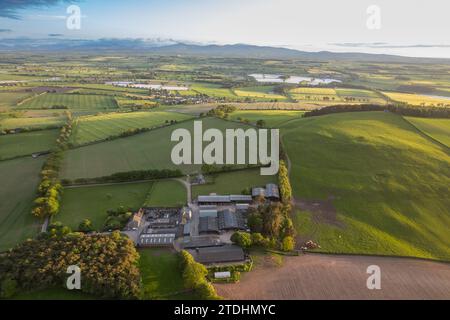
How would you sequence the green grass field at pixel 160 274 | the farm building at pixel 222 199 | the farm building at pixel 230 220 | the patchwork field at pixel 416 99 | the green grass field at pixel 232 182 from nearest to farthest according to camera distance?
the green grass field at pixel 160 274 → the farm building at pixel 230 220 → the farm building at pixel 222 199 → the green grass field at pixel 232 182 → the patchwork field at pixel 416 99

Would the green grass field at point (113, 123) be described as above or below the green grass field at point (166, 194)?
above

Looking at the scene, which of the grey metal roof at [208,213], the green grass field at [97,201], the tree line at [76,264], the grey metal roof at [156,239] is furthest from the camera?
the grey metal roof at [208,213]

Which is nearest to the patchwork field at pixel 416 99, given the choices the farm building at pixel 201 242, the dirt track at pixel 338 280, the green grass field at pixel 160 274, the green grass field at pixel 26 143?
the dirt track at pixel 338 280

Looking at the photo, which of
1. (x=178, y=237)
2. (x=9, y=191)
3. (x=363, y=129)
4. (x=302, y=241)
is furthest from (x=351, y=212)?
(x=9, y=191)

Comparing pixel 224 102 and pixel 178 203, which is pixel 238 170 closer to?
pixel 178 203

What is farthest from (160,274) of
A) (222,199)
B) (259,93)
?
(259,93)

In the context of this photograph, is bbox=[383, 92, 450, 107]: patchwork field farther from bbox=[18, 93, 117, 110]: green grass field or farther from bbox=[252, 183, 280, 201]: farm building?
bbox=[18, 93, 117, 110]: green grass field

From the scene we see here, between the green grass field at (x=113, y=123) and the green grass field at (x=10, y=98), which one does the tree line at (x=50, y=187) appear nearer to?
the green grass field at (x=113, y=123)

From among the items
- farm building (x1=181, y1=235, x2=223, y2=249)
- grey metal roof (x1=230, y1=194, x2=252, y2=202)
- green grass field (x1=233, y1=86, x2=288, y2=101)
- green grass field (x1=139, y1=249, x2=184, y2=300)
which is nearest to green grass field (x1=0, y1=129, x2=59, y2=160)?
green grass field (x1=139, y1=249, x2=184, y2=300)
